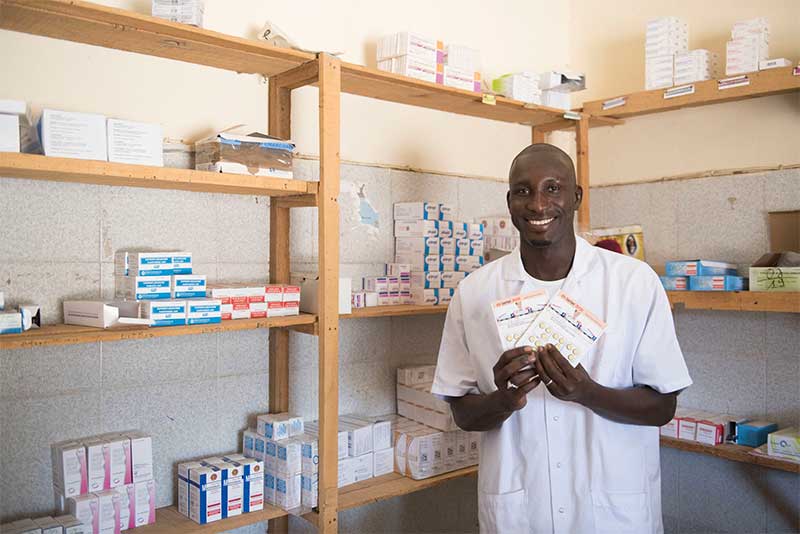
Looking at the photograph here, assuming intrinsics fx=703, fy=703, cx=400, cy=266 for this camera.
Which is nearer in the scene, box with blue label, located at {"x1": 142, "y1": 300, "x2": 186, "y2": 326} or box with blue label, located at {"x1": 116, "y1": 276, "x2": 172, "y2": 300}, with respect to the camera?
box with blue label, located at {"x1": 142, "y1": 300, "x2": 186, "y2": 326}

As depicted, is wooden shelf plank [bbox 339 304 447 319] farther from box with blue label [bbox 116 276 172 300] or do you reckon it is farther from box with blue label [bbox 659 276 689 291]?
box with blue label [bbox 659 276 689 291]

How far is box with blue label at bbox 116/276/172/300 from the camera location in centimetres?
242

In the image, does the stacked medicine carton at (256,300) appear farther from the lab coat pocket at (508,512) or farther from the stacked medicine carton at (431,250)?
the lab coat pocket at (508,512)

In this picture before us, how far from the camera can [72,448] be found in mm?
2348

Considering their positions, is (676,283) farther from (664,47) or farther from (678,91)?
(664,47)

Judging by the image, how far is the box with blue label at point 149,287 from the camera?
2424mm

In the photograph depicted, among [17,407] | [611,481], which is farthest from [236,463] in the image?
[611,481]

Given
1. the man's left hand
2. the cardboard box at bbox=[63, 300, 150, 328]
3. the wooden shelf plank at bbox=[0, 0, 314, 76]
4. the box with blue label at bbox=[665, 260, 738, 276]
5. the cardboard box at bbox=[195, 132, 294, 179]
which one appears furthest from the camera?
the box with blue label at bbox=[665, 260, 738, 276]

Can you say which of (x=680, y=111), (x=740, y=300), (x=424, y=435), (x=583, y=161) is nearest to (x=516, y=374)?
(x=424, y=435)

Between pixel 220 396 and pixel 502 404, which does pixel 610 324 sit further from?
pixel 220 396

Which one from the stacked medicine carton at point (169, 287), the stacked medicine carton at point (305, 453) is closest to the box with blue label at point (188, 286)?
the stacked medicine carton at point (169, 287)

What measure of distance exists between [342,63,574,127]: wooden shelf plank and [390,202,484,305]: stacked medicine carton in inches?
19.4

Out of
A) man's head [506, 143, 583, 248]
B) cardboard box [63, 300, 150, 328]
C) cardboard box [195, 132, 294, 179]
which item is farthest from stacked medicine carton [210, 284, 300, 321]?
man's head [506, 143, 583, 248]

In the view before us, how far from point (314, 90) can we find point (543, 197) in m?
1.55
